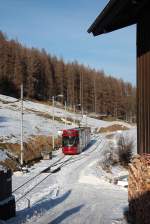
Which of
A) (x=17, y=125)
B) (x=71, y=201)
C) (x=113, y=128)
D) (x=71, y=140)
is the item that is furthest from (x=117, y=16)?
(x=113, y=128)

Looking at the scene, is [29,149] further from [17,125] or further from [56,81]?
[56,81]

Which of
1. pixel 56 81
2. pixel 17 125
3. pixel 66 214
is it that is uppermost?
pixel 56 81

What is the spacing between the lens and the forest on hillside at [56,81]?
137 m

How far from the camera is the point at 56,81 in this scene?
164 m

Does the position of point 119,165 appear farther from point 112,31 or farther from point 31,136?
point 112,31

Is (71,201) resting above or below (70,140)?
below

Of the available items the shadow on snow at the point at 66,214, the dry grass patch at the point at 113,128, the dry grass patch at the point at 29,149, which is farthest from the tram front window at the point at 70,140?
the dry grass patch at the point at 113,128

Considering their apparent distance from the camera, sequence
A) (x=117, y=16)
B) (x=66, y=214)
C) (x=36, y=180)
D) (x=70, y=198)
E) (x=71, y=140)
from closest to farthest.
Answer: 1. (x=117, y=16)
2. (x=66, y=214)
3. (x=70, y=198)
4. (x=36, y=180)
5. (x=71, y=140)

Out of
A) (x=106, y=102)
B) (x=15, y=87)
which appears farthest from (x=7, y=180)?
(x=106, y=102)

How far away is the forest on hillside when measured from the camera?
449ft

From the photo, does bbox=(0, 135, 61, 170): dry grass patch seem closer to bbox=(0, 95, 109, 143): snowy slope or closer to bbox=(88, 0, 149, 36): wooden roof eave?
bbox=(0, 95, 109, 143): snowy slope

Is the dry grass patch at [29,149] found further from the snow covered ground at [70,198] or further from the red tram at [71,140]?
the red tram at [71,140]

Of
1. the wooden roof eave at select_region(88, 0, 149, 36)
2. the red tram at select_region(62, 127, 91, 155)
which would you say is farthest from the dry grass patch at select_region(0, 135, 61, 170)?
the wooden roof eave at select_region(88, 0, 149, 36)

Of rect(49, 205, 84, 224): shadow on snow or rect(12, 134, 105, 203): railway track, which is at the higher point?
rect(49, 205, 84, 224): shadow on snow
